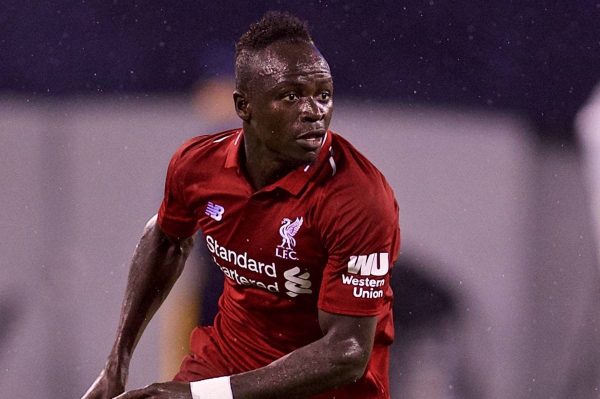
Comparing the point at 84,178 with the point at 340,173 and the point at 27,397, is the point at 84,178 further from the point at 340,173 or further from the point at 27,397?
the point at 340,173

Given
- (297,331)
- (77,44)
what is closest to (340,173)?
(297,331)

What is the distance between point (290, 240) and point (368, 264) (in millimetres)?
212

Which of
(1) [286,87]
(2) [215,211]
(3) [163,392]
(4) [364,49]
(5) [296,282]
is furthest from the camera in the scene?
(4) [364,49]

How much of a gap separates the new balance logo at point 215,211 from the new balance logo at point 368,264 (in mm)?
429

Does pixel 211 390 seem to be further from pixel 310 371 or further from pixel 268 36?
pixel 268 36

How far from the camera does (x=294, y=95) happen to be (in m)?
2.69

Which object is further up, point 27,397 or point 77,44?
point 77,44

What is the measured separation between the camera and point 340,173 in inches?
107

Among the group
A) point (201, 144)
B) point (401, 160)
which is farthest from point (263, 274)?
point (401, 160)

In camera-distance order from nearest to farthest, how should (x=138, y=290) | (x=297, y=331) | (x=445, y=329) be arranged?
1. (x=297, y=331)
2. (x=138, y=290)
3. (x=445, y=329)

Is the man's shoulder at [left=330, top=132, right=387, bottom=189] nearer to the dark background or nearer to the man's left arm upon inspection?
the man's left arm

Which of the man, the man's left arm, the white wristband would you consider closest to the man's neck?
the man

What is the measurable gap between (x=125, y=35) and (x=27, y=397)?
1395mm

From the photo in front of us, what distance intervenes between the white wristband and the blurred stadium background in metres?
1.55
